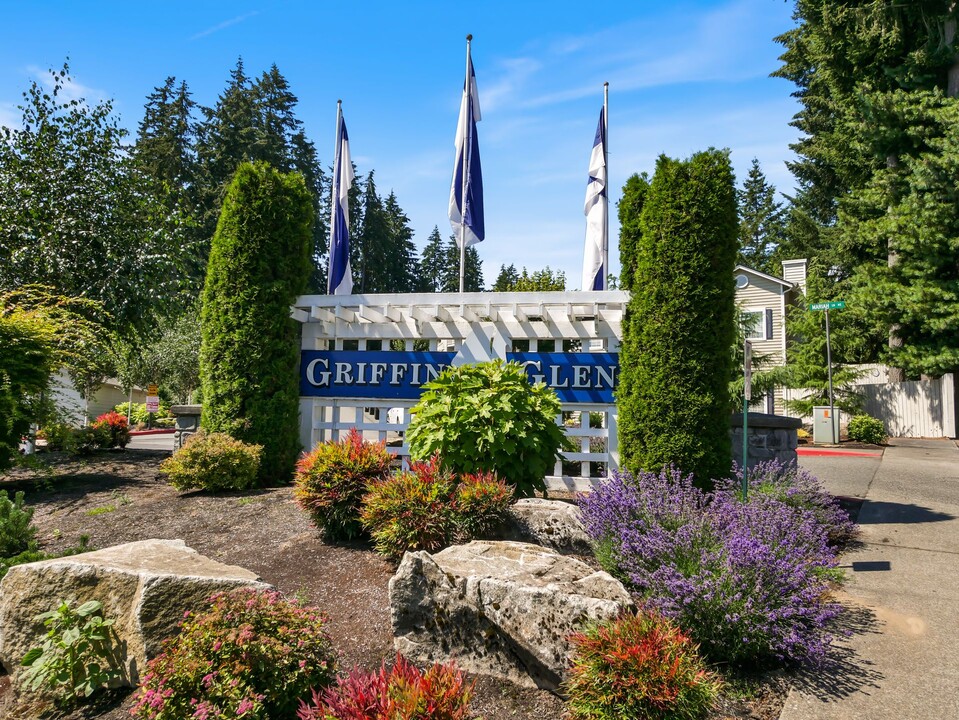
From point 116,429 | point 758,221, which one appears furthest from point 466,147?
point 758,221

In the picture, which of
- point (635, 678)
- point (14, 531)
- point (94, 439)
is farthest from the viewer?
point (94, 439)

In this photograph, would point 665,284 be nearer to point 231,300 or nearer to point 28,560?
point 231,300

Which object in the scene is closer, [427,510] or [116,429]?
[427,510]

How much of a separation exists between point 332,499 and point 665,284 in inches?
178

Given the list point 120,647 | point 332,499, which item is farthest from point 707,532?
point 120,647

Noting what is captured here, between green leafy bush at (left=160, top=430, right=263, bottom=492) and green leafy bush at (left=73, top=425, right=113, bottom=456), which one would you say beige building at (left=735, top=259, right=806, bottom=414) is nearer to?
green leafy bush at (left=160, top=430, right=263, bottom=492)

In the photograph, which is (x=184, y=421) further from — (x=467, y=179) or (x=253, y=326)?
(x=467, y=179)

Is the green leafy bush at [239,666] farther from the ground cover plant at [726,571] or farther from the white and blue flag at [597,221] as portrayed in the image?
the white and blue flag at [597,221]

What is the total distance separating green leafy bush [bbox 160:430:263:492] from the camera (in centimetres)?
762

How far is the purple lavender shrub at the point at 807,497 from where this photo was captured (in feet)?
20.0

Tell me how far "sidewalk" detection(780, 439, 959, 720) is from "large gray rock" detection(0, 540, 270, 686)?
3.50 m

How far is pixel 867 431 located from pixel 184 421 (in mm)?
17314

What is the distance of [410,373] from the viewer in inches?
353

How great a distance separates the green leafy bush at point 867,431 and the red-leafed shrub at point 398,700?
58.5 ft
